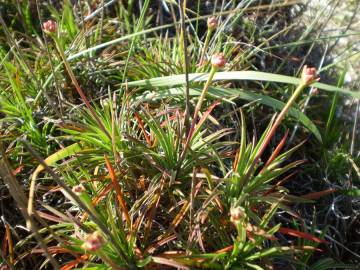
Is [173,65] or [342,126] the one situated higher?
[173,65]

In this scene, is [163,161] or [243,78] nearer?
[243,78]

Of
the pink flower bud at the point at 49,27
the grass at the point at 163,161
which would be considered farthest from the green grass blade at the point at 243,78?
the pink flower bud at the point at 49,27

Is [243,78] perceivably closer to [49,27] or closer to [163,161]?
[163,161]

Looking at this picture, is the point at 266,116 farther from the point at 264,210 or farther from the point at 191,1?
the point at 191,1

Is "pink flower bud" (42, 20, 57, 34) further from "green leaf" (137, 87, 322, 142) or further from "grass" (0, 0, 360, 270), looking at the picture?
"green leaf" (137, 87, 322, 142)

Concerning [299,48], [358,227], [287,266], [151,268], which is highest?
[299,48]

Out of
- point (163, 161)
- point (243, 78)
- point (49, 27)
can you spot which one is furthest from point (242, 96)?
point (49, 27)

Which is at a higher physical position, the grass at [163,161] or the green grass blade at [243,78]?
the green grass blade at [243,78]

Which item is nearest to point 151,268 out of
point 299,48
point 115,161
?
point 115,161

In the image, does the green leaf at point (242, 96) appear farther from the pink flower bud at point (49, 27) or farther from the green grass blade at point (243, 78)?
the pink flower bud at point (49, 27)
